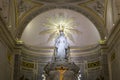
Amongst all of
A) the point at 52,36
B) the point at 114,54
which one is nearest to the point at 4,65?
the point at 114,54

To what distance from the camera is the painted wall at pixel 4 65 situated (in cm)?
1515

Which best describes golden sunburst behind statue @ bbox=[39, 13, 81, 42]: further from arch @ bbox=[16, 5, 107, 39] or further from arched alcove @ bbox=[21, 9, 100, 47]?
arch @ bbox=[16, 5, 107, 39]

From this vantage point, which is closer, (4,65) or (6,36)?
(4,65)

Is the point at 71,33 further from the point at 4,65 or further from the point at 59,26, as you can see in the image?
the point at 4,65

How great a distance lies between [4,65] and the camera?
16.1 meters

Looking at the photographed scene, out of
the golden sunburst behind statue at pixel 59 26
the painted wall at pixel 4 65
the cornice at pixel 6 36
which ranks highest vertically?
the golden sunburst behind statue at pixel 59 26

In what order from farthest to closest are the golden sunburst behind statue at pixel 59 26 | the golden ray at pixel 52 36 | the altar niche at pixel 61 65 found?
the golden ray at pixel 52 36
the golden sunburst behind statue at pixel 59 26
the altar niche at pixel 61 65

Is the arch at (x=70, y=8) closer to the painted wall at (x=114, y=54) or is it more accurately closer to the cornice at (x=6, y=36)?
the cornice at (x=6, y=36)

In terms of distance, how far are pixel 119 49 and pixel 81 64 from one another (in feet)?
22.3

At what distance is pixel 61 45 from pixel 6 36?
6346 millimetres

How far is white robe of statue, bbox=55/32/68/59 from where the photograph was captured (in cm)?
2106

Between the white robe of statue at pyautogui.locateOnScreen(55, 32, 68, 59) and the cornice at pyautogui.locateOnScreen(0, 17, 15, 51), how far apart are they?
168 inches

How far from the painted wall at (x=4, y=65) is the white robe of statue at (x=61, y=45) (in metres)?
4.88

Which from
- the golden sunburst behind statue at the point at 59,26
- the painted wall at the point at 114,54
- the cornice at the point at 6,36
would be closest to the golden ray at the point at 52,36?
the golden sunburst behind statue at the point at 59,26
